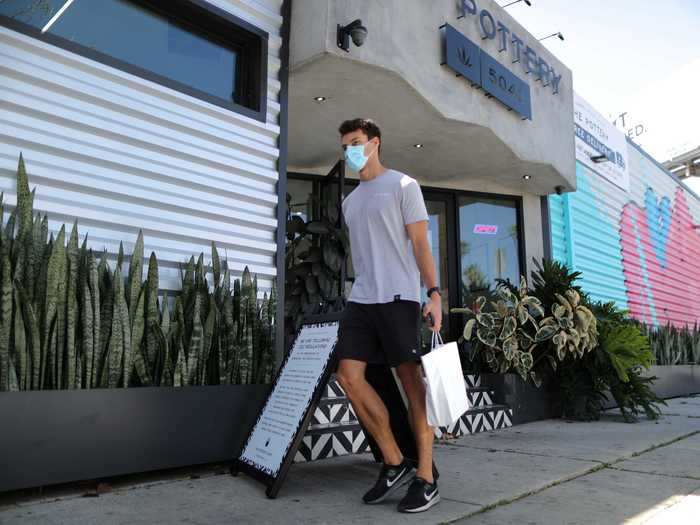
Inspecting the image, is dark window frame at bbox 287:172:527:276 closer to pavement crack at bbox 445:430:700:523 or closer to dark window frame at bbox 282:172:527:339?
dark window frame at bbox 282:172:527:339

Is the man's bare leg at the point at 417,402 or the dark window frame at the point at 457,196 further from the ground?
the dark window frame at the point at 457,196

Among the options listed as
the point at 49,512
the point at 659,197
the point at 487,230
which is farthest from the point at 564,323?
the point at 659,197

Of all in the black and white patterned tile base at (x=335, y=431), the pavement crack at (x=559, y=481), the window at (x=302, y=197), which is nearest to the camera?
the pavement crack at (x=559, y=481)

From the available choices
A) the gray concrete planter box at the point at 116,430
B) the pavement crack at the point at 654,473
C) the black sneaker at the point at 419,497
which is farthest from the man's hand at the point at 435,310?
the pavement crack at the point at 654,473

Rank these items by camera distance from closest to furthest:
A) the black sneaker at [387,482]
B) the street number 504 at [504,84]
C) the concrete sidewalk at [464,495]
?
the concrete sidewalk at [464,495], the black sneaker at [387,482], the street number 504 at [504,84]

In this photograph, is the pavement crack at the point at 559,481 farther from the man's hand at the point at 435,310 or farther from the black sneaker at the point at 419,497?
the man's hand at the point at 435,310

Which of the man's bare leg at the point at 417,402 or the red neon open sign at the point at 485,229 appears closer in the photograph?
the man's bare leg at the point at 417,402

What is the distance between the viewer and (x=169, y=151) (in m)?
3.41

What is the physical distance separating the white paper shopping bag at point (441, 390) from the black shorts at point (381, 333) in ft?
0.36

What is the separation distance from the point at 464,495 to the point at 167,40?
128 inches

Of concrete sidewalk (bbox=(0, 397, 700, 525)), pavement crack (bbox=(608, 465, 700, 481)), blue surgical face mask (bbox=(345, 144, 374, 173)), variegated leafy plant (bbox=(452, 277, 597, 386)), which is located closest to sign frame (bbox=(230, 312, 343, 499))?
concrete sidewalk (bbox=(0, 397, 700, 525))

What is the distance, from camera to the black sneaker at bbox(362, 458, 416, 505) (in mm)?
2346

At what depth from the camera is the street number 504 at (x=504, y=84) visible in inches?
226

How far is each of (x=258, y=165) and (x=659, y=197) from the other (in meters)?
11.4
